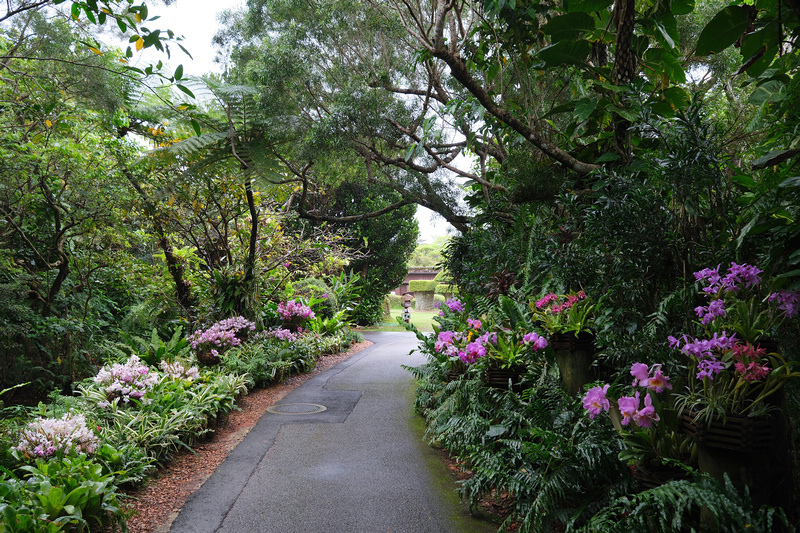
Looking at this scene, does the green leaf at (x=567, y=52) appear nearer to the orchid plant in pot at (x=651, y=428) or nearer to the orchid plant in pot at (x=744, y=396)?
the orchid plant in pot at (x=744, y=396)

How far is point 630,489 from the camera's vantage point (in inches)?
95.7

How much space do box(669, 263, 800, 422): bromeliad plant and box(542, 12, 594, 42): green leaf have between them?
6.78 ft

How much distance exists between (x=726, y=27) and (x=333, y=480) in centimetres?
399

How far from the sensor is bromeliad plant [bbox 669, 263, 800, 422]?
1.89 m

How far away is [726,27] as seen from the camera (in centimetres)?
240

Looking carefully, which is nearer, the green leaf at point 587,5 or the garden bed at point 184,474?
the garden bed at point 184,474

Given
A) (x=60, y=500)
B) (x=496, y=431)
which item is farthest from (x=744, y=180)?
(x=60, y=500)

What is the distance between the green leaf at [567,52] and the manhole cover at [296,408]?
15.5 feet

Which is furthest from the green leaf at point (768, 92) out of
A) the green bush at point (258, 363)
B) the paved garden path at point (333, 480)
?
the green bush at point (258, 363)

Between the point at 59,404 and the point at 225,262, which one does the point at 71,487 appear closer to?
the point at 59,404

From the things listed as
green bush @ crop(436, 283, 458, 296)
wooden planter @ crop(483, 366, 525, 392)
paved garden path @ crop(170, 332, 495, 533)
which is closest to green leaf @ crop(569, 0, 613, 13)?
wooden planter @ crop(483, 366, 525, 392)

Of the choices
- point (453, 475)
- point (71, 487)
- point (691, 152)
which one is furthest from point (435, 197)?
point (71, 487)

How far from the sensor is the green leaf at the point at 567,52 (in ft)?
10.9

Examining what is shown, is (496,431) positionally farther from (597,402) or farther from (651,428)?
(651,428)
